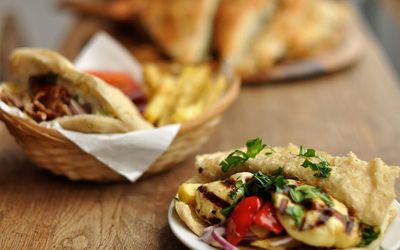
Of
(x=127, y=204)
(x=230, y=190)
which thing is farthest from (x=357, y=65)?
(x=230, y=190)

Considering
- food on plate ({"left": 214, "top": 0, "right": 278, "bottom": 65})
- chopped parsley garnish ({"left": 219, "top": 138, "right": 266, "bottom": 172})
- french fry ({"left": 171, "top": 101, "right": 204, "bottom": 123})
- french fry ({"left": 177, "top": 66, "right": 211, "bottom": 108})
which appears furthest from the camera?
food on plate ({"left": 214, "top": 0, "right": 278, "bottom": 65})

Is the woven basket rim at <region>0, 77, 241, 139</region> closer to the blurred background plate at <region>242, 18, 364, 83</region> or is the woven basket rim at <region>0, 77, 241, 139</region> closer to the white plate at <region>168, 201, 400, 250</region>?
the white plate at <region>168, 201, 400, 250</region>

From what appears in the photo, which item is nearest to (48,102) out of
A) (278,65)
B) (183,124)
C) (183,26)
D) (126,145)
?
(126,145)

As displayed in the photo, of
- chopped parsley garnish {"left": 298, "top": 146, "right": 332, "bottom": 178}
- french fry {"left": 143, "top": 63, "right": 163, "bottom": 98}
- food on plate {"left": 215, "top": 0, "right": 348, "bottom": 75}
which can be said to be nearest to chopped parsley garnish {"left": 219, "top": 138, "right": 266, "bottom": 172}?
chopped parsley garnish {"left": 298, "top": 146, "right": 332, "bottom": 178}

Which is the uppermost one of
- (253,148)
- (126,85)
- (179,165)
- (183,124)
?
(253,148)

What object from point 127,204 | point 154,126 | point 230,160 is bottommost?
point 127,204

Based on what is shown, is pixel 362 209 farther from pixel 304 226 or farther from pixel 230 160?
pixel 230 160

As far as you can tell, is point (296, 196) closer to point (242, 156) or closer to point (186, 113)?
point (242, 156)
